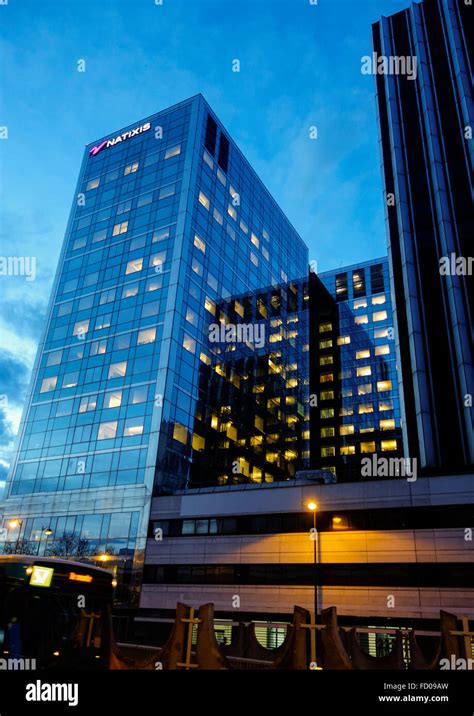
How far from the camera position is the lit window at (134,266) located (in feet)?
202

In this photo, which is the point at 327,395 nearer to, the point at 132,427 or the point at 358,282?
the point at 358,282

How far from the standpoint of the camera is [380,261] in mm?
108000

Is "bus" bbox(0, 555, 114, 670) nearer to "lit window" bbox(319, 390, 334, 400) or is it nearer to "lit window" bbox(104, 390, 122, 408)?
"lit window" bbox(104, 390, 122, 408)

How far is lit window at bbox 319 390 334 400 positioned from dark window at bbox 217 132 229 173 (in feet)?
156

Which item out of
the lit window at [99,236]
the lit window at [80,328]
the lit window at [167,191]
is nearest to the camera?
the lit window at [80,328]

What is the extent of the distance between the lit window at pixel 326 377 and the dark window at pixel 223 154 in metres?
46.3

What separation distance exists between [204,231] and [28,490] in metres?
38.8

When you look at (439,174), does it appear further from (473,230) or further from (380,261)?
(380,261)

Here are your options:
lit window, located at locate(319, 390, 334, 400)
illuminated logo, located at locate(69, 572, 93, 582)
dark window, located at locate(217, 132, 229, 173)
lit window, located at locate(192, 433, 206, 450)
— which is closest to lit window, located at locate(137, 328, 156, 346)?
lit window, located at locate(192, 433, 206, 450)

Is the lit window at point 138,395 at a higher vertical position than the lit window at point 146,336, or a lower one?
lower

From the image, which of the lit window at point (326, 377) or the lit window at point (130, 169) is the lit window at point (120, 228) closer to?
the lit window at point (130, 169)

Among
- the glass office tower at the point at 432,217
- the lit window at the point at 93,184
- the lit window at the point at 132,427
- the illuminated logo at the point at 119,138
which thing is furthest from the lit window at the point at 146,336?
the illuminated logo at the point at 119,138

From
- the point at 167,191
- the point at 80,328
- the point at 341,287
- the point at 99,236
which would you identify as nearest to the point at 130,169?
the point at 167,191

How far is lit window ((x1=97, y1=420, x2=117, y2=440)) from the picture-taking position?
171ft
